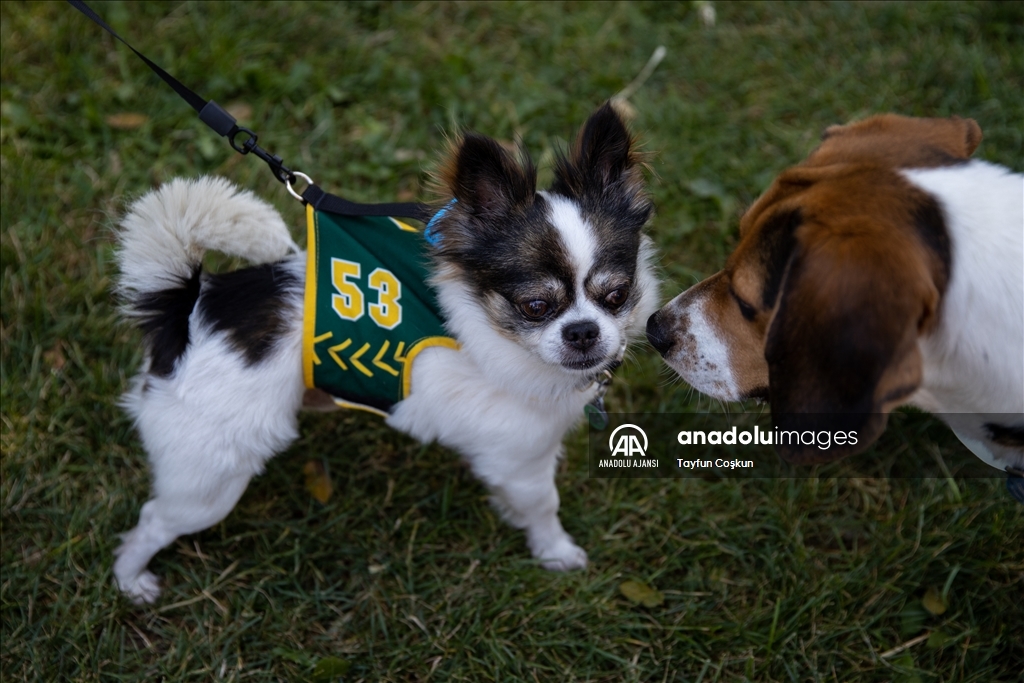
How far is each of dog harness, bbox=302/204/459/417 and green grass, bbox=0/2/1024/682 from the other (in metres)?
0.48

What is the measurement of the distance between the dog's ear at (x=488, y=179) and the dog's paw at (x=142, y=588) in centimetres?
190

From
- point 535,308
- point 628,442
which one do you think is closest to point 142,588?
point 535,308

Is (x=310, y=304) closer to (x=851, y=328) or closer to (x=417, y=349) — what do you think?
(x=417, y=349)

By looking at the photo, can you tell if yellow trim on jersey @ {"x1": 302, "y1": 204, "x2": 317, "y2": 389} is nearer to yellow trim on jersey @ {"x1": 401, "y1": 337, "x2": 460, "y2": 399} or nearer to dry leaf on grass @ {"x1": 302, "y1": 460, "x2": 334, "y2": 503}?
yellow trim on jersey @ {"x1": 401, "y1": 337, "x2": 460, "y2": 399}

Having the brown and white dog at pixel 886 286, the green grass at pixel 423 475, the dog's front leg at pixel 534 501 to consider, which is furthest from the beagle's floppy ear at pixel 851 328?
the green grass at pixel 423 475

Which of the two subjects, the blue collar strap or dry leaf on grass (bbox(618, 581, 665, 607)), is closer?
the blue collar strap

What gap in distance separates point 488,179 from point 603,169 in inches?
15.0

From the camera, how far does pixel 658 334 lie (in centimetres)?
254

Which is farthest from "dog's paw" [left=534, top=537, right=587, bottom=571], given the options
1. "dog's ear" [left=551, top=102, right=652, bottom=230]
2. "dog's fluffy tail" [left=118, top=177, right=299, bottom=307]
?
"dog's fluffy tail" [left=118, top=177, right=299, bottom=307]

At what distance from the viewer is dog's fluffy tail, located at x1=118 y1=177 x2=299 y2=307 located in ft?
8.38

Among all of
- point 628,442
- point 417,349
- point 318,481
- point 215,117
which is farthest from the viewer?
point 628,442

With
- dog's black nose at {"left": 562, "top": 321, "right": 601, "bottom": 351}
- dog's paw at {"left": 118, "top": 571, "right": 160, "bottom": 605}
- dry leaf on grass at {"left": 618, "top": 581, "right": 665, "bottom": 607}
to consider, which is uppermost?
dog's black nose at {"left": 562, "top": 321, "right": 601, "bottom": 351}

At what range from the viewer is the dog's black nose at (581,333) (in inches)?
94.7

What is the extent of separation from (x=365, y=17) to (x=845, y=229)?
372cm
